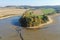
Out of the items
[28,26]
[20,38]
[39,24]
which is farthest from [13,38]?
[39,24]

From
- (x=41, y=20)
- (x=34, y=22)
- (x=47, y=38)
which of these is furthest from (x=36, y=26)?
(x=47, y=38)

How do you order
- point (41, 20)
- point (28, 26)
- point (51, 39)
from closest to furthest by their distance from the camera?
point (51, 39) < point (28, 26) < point (41, 20)

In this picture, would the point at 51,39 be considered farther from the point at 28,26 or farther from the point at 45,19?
the point at 45,19

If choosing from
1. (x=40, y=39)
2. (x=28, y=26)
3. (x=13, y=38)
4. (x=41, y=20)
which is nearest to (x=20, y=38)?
(x=13, y=38)

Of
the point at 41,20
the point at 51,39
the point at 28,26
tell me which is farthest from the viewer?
the point at 41,20

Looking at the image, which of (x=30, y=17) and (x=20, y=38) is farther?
(x=30, y=17)

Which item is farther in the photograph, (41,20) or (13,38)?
(41,20)

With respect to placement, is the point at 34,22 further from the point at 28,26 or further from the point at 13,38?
the point at 13,38
